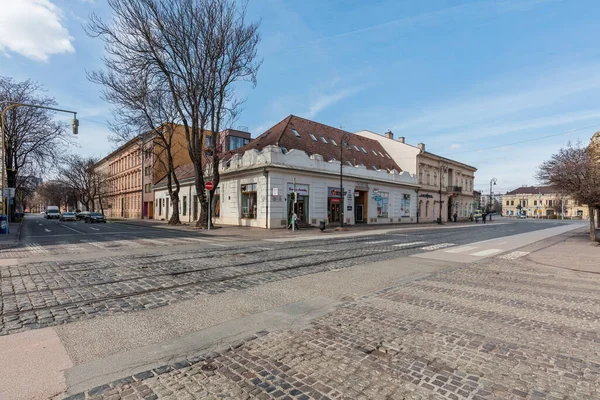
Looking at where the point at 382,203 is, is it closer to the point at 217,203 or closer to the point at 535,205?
the point at 217,203

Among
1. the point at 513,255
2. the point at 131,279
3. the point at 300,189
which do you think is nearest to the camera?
the point at 131,279

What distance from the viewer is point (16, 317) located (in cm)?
470

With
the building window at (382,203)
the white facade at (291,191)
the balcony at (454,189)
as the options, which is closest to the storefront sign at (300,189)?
the white facade at (291,191)

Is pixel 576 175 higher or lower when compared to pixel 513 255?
higher

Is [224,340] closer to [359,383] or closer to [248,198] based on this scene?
[359,383]

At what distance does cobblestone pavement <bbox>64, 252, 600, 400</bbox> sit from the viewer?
2.85 metres

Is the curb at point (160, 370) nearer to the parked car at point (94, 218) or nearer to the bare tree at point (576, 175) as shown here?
the bare tree at point (576, 175)

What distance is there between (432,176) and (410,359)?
47.9m

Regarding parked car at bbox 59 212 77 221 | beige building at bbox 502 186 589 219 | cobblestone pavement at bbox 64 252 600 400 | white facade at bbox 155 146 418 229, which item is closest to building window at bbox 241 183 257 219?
white facade at bbox 155 146 418 229

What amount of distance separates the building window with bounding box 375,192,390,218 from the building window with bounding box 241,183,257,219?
48.0 feet

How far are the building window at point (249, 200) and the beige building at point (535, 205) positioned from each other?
95064mm

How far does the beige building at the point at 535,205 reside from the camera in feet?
322

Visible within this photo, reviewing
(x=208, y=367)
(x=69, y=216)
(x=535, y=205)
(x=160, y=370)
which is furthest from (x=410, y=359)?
(x=535, y=205)

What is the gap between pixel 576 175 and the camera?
1675cm
